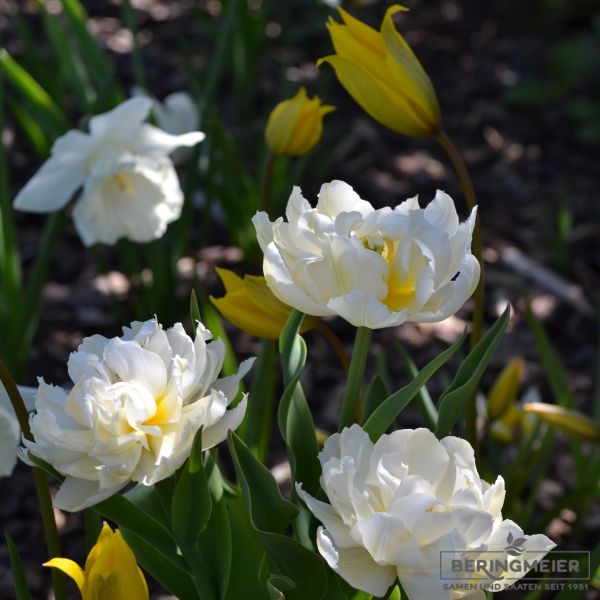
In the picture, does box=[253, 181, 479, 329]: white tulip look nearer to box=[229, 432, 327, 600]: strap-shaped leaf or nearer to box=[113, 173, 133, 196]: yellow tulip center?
box=[229, 432, 327, 600]: strap-shaped leaf

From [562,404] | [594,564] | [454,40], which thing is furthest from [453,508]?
[454,40]

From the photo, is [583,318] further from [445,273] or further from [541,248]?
[445,273]

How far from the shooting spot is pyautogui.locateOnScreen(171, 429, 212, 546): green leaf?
85cm

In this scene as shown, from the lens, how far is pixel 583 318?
7.76ft

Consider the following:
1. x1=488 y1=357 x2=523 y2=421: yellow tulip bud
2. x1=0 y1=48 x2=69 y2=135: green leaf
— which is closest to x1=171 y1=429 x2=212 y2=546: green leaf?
x1=488 y1=357 x2=523 y2=421: yellow tulip bud

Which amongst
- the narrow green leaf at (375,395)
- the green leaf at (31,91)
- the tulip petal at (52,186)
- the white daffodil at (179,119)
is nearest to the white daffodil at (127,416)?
the narrow green leaf at (375,395)

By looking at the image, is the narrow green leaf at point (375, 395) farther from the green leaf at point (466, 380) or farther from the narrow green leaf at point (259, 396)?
the narrow green leaf at point (259, 396)

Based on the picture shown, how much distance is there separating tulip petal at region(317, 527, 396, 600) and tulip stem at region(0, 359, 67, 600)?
1.12ft

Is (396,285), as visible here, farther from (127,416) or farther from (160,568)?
(160,568)

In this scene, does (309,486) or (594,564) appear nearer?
(309,486)

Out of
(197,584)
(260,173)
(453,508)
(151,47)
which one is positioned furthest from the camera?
(151,47)

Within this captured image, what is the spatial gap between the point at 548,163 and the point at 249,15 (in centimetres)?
107

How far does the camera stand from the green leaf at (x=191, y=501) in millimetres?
845

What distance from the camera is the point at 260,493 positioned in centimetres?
90
